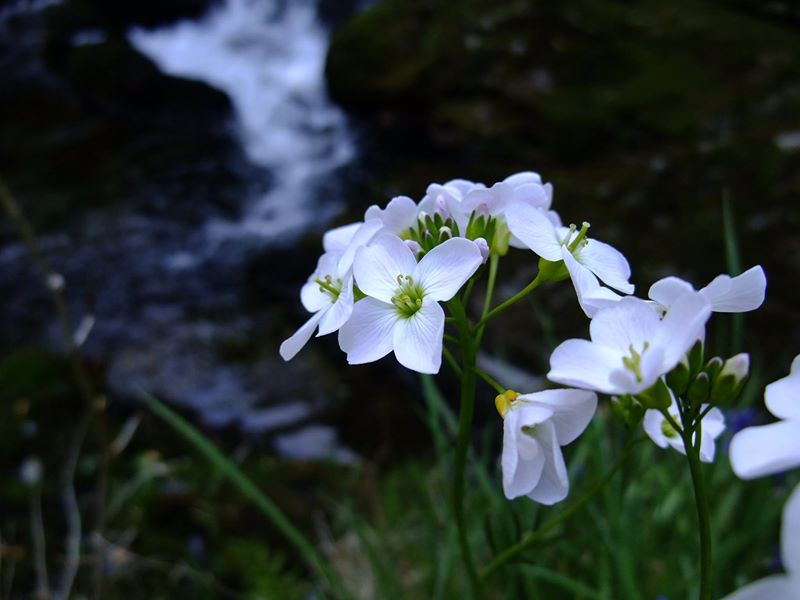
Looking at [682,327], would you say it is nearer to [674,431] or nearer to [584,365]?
[584,365]

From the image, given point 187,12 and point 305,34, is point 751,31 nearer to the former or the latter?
point 305,34

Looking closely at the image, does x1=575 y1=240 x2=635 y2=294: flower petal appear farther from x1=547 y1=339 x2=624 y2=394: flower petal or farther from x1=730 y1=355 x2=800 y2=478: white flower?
x1=730 y1=355 x2=800 y2=478: white flower

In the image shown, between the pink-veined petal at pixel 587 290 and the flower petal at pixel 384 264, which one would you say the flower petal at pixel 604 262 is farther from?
the flower petal at pixel 384 264

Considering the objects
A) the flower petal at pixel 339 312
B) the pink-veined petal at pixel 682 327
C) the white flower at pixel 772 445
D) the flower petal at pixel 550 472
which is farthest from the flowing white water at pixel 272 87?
the white flower at pixel 772 445

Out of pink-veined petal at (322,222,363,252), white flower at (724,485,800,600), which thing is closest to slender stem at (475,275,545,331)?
pink-veined petal at (322,222,363,252)

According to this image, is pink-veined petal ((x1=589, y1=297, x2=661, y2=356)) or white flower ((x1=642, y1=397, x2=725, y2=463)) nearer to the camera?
pink-veined petal ((x1=589, y1=297, x2=661, y2=356))

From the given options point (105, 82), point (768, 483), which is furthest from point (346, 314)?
point (105, 82)

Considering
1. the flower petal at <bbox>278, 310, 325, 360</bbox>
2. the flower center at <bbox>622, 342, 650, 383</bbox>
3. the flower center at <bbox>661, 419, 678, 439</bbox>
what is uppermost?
the flower center at <bbox>622, 342, 650, 383</bbox>
